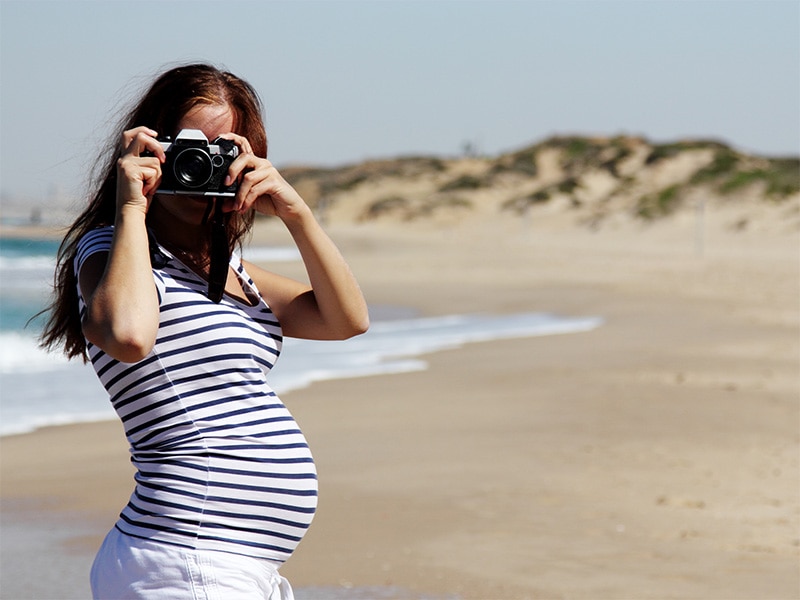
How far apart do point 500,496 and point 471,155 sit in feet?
262

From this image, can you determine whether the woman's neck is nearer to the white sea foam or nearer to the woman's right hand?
the woman's right hand

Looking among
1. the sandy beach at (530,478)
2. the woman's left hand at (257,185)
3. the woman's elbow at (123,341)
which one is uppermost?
the woman's left hand at (257,185)

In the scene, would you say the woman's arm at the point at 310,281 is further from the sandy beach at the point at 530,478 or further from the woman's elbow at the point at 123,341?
the sandy beach at the point at 530,478

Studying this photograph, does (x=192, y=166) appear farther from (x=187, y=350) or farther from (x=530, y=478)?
(x=530, y=478)

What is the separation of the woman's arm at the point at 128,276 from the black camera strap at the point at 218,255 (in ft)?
0.44

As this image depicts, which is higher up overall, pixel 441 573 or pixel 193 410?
pixel 193 410

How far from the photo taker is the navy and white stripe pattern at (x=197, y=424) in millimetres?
1801

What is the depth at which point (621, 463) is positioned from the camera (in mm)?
6246

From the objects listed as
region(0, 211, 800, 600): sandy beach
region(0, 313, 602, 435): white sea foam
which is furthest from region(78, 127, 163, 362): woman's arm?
region(0, 313, 602, 435): white sea foam

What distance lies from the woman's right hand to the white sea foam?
5974 millimetres

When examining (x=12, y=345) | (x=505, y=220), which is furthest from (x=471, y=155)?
(x=12, y=345)

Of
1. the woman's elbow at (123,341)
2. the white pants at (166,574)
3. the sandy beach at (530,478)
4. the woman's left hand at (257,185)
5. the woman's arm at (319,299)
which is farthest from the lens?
the sandy beach at (530,478)

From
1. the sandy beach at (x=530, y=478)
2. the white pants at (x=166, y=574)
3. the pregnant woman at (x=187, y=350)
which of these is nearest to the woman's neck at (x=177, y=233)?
the pregnant woman at (x=187, y=350)

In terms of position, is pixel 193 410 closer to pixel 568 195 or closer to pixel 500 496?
pixel 500 496
